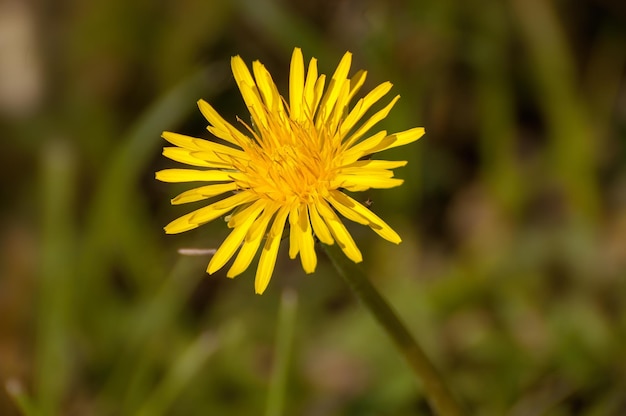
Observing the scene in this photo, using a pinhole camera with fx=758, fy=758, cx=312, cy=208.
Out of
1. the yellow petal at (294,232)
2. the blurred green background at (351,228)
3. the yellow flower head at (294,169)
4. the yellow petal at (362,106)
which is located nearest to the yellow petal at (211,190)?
the yellow flower head at (294,169)

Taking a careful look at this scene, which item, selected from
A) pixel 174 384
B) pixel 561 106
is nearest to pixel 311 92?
pixel 174 384

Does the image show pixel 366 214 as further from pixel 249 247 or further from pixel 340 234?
pixel 249 247

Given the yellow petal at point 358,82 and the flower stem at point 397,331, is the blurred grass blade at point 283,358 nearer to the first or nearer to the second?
the flower stem at point 397,331

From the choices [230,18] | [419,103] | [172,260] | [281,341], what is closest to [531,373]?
[281,341]

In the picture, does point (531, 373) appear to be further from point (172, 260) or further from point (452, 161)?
A: point (172, 260)

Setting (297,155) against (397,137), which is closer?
(397,137)

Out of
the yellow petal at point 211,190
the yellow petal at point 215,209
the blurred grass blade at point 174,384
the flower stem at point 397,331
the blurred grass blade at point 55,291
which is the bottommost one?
the flower stem at point 397,331
